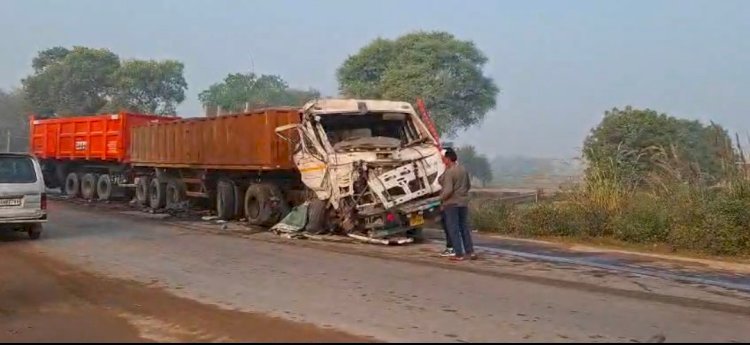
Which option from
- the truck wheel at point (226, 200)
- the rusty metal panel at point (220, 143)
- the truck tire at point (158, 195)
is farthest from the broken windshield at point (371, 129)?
the truck tire at point (158, 195)

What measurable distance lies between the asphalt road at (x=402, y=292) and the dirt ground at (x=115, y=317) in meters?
0.06

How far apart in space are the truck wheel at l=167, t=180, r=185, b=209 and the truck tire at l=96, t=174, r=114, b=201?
4.38m

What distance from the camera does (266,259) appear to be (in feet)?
39.3

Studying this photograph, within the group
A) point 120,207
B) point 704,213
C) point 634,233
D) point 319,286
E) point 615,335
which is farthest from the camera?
point 120,207

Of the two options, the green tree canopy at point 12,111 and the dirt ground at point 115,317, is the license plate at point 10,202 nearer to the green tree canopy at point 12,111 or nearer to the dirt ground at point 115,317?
the dirt ground at point 115,317

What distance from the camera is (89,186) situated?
2725 centimetres

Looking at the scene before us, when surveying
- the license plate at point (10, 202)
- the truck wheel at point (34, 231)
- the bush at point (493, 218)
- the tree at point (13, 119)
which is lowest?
the truck wheel at point (34, 231)

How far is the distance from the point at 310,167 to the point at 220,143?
426cm

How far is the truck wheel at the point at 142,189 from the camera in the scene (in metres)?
23.6

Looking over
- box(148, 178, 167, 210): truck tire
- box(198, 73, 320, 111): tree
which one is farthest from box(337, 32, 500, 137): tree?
box(148, 178, 167, 210): truck tire

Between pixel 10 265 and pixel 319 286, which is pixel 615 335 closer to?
pixel 319 286

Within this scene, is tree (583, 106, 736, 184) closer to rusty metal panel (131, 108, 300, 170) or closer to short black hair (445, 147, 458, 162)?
short black hair (445, 147, 458, 162)

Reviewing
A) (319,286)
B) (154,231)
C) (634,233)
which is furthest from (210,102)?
(319,286)

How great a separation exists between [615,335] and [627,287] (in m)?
2.84
